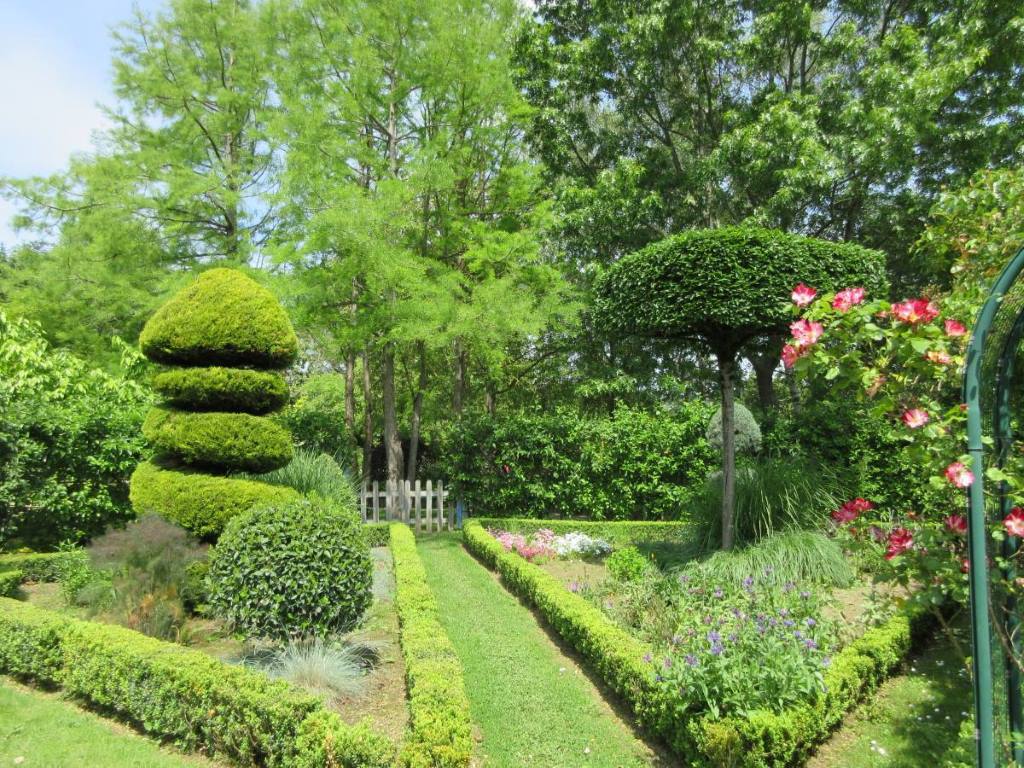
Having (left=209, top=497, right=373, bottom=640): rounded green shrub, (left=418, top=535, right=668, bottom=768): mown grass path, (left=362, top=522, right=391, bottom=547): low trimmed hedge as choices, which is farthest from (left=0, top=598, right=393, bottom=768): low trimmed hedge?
(left=362, top=522, right=391, bottom=547): low trimmed hedge

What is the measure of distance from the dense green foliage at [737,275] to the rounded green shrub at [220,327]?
171 inches

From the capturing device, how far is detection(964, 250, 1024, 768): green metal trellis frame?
7.36ft

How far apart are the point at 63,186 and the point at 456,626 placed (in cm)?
1327

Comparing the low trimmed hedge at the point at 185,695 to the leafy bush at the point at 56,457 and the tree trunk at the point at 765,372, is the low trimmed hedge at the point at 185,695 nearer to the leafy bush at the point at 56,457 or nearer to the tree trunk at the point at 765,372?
the leafy bush at the point at 56,457

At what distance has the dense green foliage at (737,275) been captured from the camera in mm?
6094

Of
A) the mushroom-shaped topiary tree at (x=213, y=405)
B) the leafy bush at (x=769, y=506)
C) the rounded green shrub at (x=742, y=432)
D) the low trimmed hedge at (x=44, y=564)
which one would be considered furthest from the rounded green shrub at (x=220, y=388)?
the rounded green shrub at (x=742, y=432)

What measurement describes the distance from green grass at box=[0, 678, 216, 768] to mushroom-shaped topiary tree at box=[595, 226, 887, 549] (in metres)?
5.40

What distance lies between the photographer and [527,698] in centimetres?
426

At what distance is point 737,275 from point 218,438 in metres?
5.91

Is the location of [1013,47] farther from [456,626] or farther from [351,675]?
[351,675]

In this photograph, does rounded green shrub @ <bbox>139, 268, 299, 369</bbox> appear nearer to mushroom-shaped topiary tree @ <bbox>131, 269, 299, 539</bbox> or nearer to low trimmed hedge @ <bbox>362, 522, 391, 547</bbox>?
mushroom-shaped topiary tree @ <bbox>131, 269, 299, 539</bbox>

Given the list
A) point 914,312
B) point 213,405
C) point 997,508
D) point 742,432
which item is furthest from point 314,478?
point 997,508

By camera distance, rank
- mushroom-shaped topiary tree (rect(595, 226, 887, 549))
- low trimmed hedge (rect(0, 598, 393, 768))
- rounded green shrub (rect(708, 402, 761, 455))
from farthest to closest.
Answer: rounded green shrub (rect(708, 402, 761, 455))
mushroom-shaped topiary tree (rect(595, 226, 887, 549))
low trimmed hedge (rect(0, 598, 393, 768))

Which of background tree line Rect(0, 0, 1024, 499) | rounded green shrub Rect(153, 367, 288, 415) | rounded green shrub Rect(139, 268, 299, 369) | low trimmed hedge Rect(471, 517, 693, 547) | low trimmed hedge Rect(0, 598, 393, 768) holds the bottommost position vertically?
low trimmed hedge Rect(0, 598, 393, 768)
